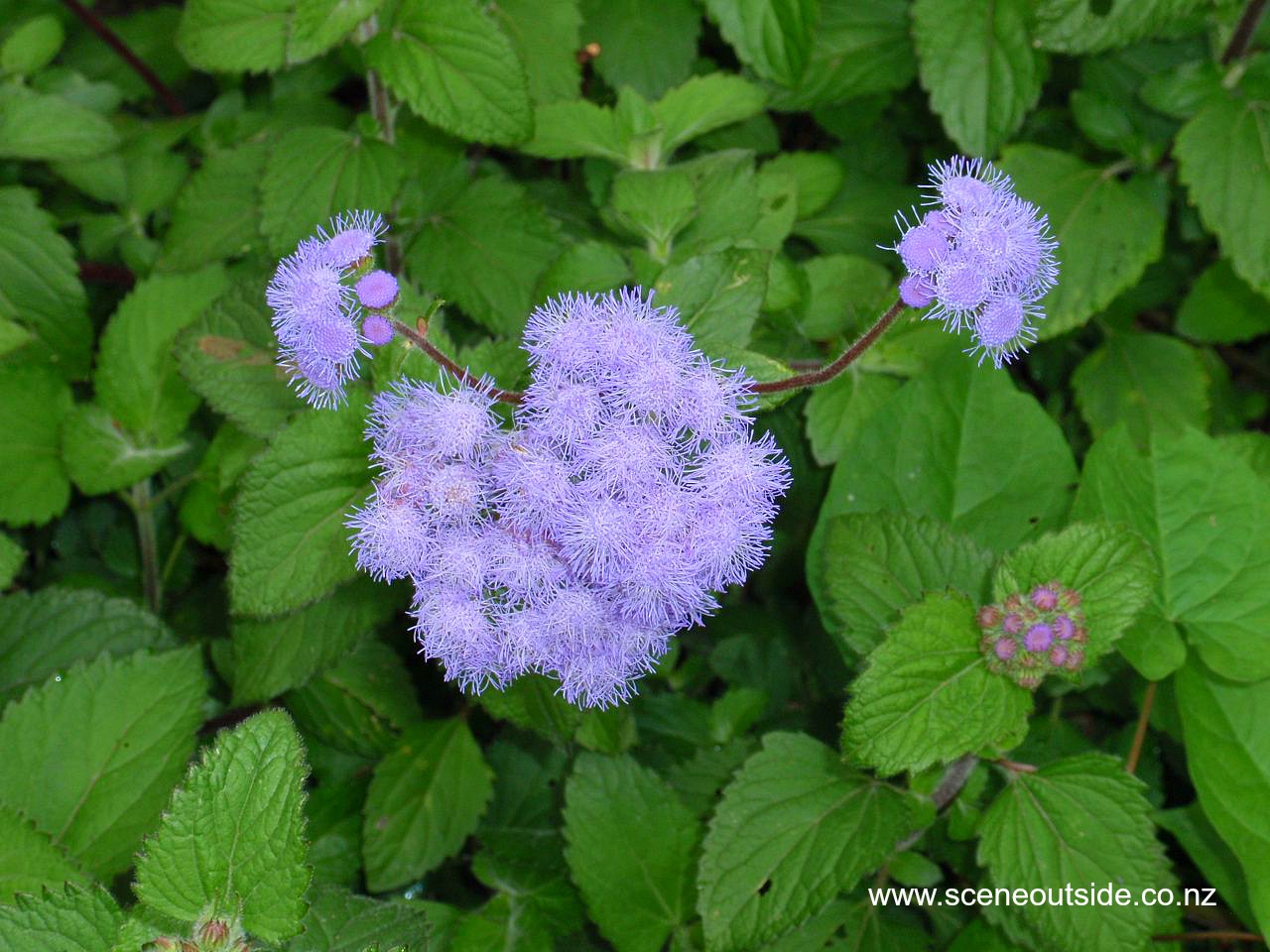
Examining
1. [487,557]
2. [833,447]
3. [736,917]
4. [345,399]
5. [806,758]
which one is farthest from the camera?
[833,447]

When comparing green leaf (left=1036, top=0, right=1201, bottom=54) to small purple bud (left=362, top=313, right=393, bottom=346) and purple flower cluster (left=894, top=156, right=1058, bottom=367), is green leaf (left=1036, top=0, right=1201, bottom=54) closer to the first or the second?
purple flower cluster (left=894, top=156, right=1058, bottom=367)

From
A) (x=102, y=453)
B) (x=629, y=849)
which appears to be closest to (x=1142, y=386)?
(x=629, y=849)

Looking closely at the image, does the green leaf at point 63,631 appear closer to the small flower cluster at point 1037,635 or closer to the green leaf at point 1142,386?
the small flower cluster at point 1037,635

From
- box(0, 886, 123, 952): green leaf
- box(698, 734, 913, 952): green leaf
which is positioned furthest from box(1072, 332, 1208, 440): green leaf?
box(0, 886, 123, 952): green leaf

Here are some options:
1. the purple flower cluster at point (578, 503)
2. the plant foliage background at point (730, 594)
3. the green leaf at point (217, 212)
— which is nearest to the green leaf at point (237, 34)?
the plant foliage background at point (730, 594)

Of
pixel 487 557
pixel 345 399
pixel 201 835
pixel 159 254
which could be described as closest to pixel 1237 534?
pixel 487 557

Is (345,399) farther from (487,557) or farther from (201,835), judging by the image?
(201,835)
